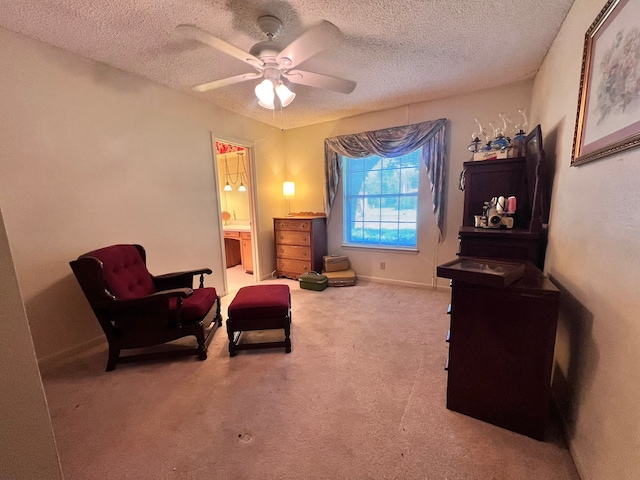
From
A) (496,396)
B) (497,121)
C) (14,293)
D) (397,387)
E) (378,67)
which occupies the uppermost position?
(378,67)

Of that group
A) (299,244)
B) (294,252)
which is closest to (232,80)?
(299,244)

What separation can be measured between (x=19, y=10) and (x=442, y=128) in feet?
12.3

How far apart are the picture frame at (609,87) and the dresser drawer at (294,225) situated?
117 inches

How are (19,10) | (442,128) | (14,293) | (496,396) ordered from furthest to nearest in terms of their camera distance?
(442,128) < (19,10) < (496,396) < (14,293)

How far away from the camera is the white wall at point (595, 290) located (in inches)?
36.3

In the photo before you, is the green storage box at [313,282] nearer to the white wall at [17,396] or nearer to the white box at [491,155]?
the white box at [491,155]

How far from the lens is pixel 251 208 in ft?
13.0

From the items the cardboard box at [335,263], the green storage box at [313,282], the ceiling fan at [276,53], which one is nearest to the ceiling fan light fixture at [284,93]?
the ceiling fan at [276,53]

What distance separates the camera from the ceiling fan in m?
1.51

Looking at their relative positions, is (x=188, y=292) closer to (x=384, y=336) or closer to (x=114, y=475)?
(x=114, y=475)

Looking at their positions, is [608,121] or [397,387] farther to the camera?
[397,387]

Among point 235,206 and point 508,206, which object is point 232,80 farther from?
point 235,206

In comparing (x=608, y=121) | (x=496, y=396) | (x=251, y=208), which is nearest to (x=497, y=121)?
(x=608, y=121)

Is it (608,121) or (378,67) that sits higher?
(378,67)
